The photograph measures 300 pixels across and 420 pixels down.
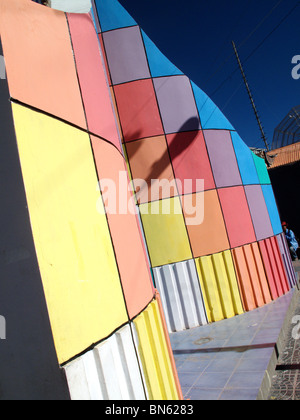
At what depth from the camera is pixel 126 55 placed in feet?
23.5

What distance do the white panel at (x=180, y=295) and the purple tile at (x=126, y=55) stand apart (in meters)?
4.82

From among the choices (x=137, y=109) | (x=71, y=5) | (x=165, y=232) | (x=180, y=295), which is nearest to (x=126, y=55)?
(x=137, y=109)

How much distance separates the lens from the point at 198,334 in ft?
20.4

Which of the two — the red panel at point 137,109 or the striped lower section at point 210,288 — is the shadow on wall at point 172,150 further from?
the striped lower section at point 210,288

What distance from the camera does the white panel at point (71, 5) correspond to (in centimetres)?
288

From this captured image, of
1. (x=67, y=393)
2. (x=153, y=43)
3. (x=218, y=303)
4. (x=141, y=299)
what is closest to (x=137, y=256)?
(x=141, y=299)

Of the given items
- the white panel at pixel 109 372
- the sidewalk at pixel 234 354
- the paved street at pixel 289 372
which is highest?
the white panel at pixel 109 372

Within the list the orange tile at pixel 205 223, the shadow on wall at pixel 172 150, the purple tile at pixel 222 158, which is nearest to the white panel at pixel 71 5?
the shadow on wall at pixel 172 150

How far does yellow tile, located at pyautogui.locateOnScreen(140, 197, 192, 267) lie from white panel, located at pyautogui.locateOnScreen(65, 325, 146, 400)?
4.45m

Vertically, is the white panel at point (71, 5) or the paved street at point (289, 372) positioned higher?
the white panel at point (71, 5)

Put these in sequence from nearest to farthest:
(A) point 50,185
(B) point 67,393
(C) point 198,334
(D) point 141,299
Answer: (B) point 67,393 → (A) point 50,185 → (D) point 141,299 → (C) point 198,334

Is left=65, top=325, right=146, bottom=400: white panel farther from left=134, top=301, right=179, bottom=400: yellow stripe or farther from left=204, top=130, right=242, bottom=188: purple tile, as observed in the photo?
left=204, top=130, right=242, bottom=188: purple tile
